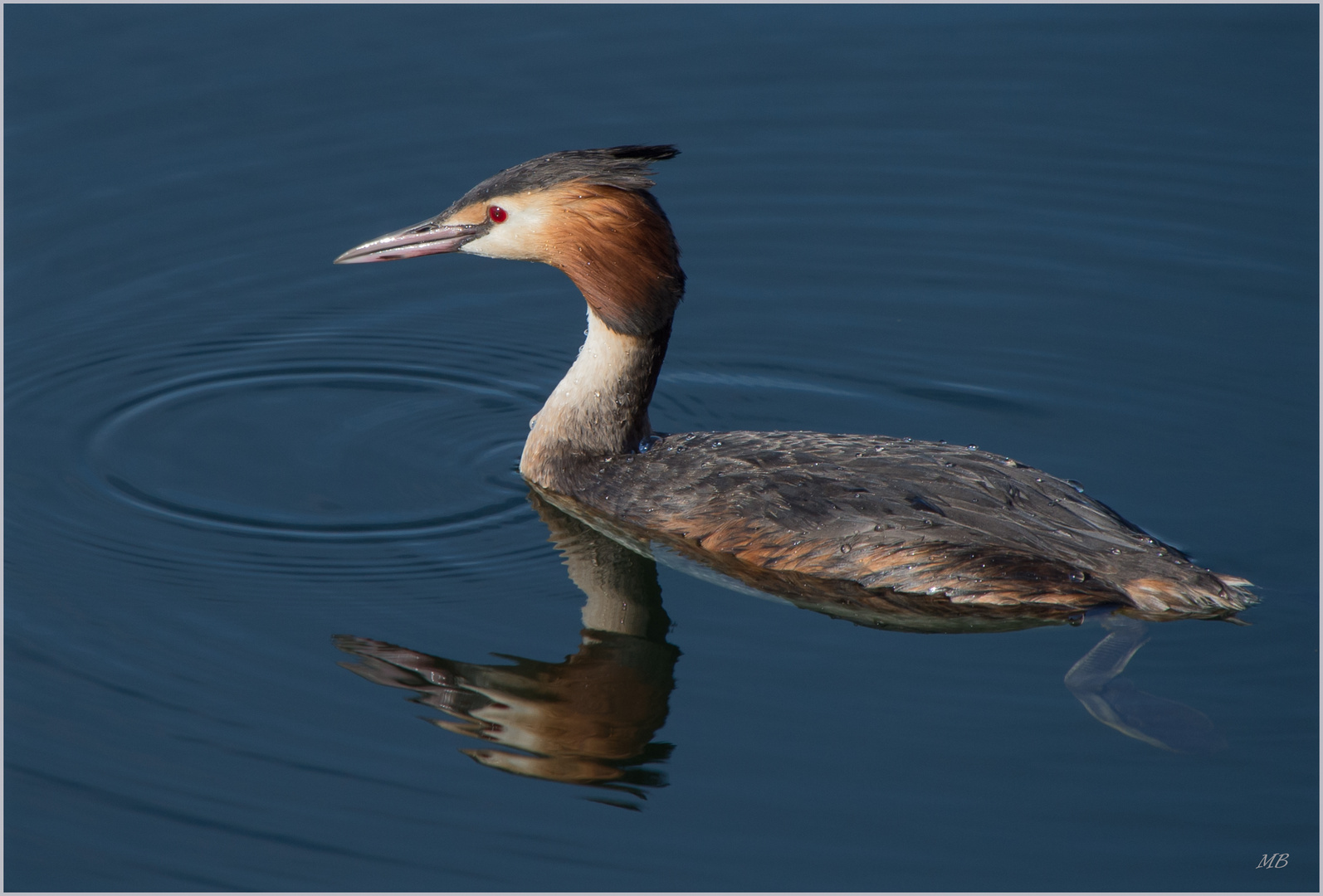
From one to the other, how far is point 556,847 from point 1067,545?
2.60m

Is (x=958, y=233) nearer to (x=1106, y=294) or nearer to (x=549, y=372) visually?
(x=1106, y=294)

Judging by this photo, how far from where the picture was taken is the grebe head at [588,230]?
7.33m

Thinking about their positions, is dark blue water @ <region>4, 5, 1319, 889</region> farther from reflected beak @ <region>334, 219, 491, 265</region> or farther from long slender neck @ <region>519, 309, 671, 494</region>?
reflected beak @ <region>334, 219, 491, 265</region>

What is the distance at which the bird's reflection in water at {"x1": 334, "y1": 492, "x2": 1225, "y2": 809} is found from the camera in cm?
605

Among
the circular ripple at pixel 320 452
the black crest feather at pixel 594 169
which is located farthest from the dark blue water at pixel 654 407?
the black crest feather at pixel 594 169

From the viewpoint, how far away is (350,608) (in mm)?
6898

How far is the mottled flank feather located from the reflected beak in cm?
145

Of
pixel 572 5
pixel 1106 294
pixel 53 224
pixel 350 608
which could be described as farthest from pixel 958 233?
pixel 53 224

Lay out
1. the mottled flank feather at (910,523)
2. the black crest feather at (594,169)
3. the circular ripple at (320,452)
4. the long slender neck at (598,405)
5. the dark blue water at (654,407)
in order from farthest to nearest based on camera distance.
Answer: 1. the long slender neck at (598,405)
2. the circular ripple at (320,452)
3. the black crest feather at (594,169)
4. the mottled flank feather at (910,523)
5. the dark blue water at (654,407)

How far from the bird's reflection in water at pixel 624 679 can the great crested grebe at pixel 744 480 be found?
0.08 m

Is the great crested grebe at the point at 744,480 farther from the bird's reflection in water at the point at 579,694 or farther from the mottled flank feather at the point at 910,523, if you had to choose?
the bird's reflection in water at the point at 579,694

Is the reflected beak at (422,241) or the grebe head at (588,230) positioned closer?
the grebe head at (588,230)

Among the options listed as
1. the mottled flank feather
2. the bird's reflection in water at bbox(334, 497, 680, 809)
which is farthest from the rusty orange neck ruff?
the bird's reflection in water at bbox(334, 497, 680, 809)

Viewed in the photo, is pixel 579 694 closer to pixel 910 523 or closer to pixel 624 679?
pixel 624 679
